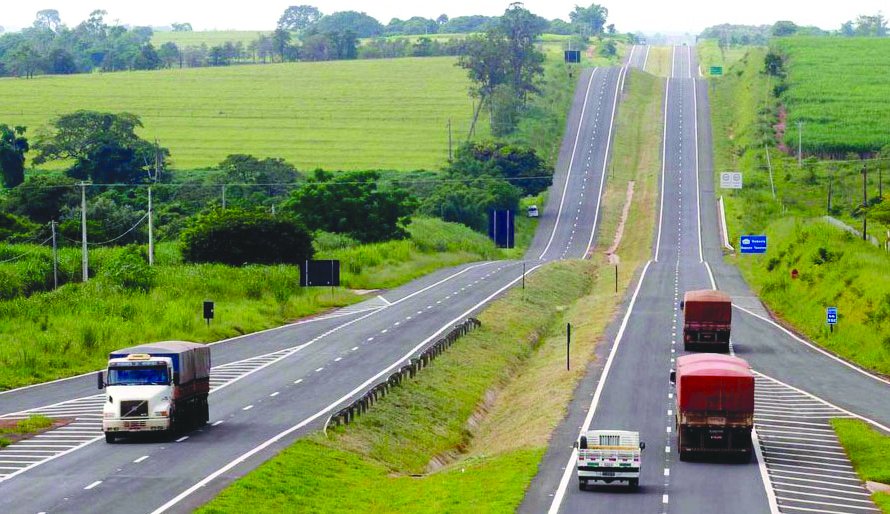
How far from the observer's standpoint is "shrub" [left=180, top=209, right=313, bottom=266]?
113m

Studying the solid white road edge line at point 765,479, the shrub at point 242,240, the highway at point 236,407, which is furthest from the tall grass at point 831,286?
the shrub at point 242,240

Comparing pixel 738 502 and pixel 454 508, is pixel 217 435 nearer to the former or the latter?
pixel 454 508

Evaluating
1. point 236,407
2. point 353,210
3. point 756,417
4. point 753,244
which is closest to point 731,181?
point 753,244

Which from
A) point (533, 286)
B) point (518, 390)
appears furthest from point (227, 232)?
point (518, 390)

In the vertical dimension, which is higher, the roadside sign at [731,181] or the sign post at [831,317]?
the roadside sign at [731,181]

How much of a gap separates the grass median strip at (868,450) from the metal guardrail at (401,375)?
19677 millimetres

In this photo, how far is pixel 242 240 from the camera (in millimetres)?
113188

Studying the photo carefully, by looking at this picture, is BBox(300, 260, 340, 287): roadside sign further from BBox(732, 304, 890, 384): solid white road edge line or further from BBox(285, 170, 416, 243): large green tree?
BBox(285, 170, 416, 243): large green tree

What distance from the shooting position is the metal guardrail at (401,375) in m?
56.2

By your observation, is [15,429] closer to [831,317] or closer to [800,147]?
[831,317]

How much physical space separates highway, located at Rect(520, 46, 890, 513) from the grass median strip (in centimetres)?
51

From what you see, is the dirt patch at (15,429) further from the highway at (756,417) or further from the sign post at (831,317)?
the sign post at (831,317)

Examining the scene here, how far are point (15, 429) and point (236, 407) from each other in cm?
1058

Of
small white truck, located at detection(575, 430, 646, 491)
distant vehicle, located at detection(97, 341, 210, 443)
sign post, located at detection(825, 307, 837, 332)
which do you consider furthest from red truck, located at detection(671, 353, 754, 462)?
sign post, located at detection(825, 307, 837, 332)
